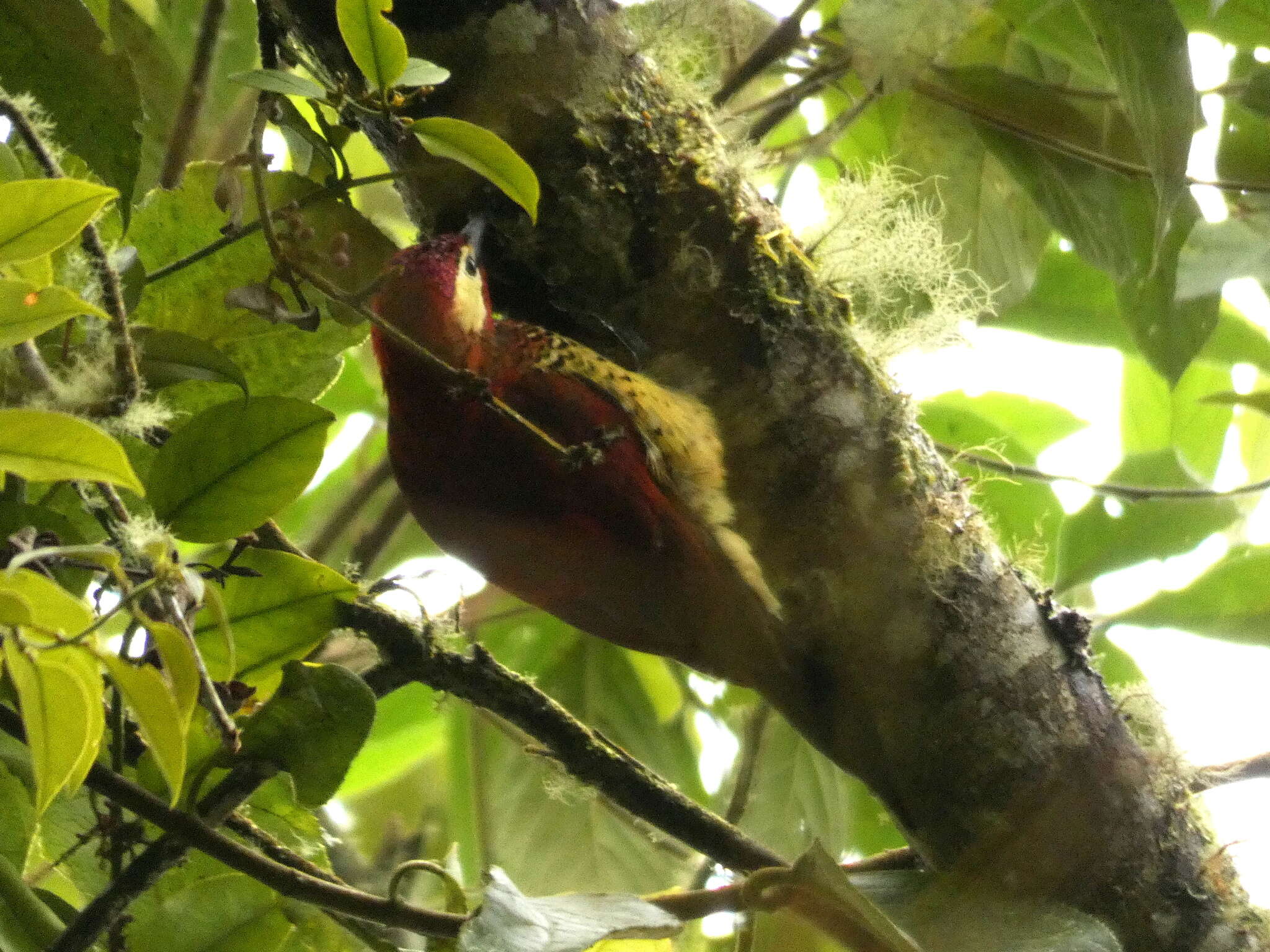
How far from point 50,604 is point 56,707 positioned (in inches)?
2.3

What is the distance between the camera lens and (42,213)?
705 mm

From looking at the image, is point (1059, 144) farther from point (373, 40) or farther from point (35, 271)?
point (35, 271)

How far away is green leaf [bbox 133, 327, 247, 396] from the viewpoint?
964mm

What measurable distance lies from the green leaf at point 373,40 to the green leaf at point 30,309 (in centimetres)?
28

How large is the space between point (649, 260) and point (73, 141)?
0.51m

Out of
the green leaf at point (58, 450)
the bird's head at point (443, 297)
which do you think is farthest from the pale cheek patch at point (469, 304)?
the green leaf at point (58, 450)

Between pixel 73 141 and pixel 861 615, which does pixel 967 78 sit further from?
pixel 73 141

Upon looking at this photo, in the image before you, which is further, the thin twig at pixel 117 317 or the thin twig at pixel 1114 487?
the thin twig at pixel 1114 487

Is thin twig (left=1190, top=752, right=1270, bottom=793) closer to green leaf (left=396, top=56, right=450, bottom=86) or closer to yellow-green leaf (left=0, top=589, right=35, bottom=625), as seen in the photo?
green leaf (left=396, top=56, right=450, bottom=86)

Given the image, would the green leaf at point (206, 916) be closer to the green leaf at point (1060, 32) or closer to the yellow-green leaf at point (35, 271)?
the yellow-green leaf at point (35, 271)

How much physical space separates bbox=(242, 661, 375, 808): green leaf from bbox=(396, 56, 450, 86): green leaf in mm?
425

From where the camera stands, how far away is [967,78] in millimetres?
1455

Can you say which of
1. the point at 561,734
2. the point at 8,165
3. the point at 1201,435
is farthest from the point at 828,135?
the point at 8,165

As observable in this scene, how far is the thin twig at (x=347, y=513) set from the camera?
5.85ft
